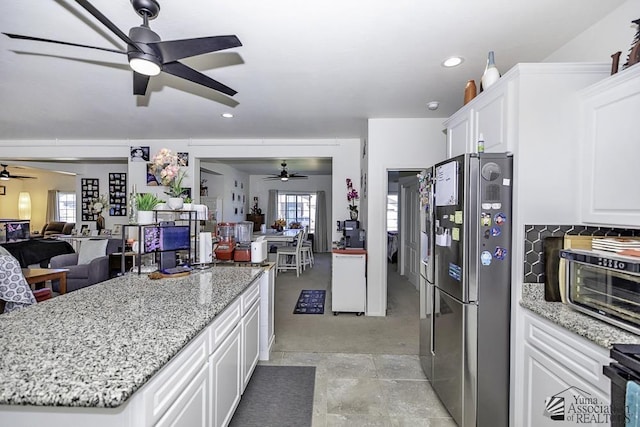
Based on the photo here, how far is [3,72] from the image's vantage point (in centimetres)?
260

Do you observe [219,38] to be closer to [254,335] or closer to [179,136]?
[254,335]

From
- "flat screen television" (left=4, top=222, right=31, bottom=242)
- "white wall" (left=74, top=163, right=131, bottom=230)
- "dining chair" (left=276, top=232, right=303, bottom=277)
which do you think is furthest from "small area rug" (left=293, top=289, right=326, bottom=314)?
"white wall" (left=74, top=163, right=131, bottom=230)

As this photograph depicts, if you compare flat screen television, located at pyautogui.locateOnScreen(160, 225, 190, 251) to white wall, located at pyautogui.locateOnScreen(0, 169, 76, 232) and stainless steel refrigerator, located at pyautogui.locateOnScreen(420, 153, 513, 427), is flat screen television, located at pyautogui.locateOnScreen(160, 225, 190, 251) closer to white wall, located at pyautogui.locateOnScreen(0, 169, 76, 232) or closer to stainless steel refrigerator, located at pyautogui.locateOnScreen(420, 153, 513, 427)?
stainless steel refrigerator, located at pyautogui.locateOnScreen(420, 153, 513, 427)

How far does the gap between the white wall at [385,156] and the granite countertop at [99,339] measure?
2.36 meters

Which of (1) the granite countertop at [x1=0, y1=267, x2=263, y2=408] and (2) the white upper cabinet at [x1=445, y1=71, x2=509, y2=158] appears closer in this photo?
(1) the granite countertop at [x1=0, y1=267, x2=263, y2=408]

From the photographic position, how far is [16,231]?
18.0 feet

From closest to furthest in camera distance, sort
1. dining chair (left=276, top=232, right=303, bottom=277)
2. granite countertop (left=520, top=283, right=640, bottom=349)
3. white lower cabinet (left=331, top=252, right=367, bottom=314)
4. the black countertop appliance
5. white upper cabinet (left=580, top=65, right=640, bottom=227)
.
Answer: granite countertop (left=520, top=283, right=640, bottom=349) < white upper cabinet (left=580, top=65, right=640, bottom=227) < white lower cabinet (left=331, top=252, right=367, bottom=314) < the black countertop appliance < dining chair (left=276, top=232, right=303, bottom=277)

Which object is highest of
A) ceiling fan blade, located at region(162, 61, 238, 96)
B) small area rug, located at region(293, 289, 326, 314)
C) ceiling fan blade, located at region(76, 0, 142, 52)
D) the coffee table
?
ceiling fan blade, located at region(162, 61, 238, 96)

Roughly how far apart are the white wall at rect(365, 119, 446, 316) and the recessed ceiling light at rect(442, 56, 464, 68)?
5.01ft

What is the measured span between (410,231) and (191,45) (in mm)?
5110

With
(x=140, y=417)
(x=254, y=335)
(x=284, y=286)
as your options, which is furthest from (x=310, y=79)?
(x=284, y=286)

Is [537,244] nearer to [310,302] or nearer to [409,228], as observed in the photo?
[310,302]

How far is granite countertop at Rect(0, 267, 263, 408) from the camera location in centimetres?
86

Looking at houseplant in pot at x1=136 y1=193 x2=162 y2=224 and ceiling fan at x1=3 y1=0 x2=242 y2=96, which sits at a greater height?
ceiling fan at x1=3 y1=0 x2=242 y2=96
